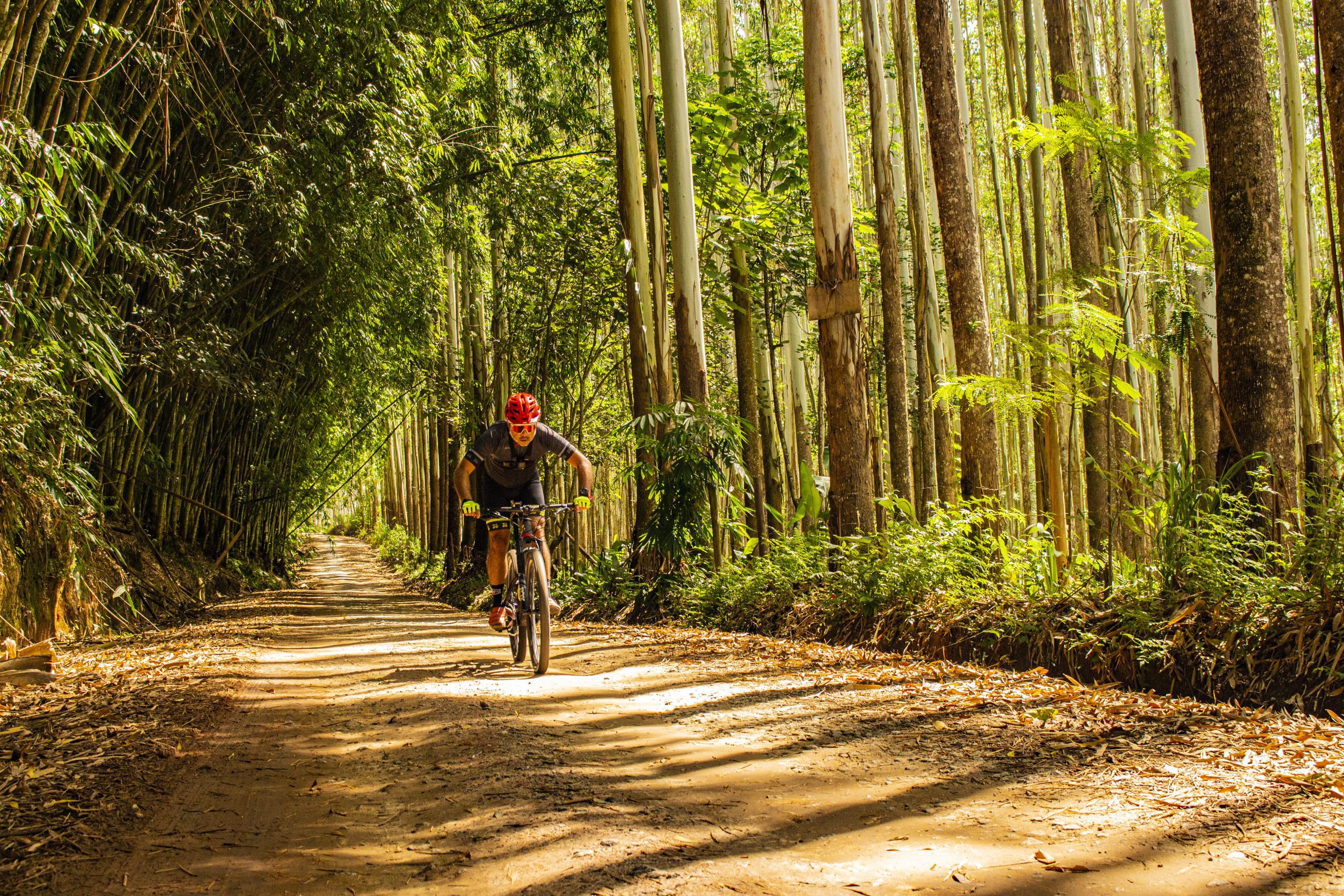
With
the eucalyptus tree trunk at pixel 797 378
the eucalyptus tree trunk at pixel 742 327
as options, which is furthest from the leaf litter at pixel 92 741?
the eucalyptus tree trunk at pixel 797 378

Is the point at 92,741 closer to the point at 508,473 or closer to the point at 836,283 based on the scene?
the point at 508,473

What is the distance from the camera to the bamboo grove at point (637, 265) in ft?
17.0

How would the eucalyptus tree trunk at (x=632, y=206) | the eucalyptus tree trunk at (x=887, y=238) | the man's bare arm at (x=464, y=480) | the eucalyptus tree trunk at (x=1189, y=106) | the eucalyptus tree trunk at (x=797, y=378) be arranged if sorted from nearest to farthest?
the man's bare arm at (x=464, y=480), the eucalyptus tree trunk at (x=1189, y=106), the eucalyptus tree trunk at (x=632, y=206), the eucalyptus tree trunk at (x=887, y=238), the eucalyptus tree trunk at (x=797, y=378)

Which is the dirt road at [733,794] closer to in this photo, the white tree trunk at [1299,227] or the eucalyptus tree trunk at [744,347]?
the white tree trunk at [1299,227]

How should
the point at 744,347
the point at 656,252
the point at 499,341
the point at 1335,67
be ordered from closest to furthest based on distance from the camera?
the point at 1335,67 < the point at 656,252 < the point at 744,347 < the point at 499,341

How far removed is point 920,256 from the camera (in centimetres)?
1169

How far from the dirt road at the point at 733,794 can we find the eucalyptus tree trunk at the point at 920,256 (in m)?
7.62

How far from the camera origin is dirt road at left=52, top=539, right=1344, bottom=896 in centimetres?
225

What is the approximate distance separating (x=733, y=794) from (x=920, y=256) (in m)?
10.0

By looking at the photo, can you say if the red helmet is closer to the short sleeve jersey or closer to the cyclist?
the cyclist

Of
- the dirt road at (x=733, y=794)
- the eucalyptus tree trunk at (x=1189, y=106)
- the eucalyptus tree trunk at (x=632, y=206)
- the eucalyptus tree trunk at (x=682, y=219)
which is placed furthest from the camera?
the eucalyptus tree trunk at (x=632, y=206)

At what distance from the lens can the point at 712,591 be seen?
8.16m

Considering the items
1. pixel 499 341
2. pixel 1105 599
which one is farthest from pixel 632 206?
pixel 1105 599

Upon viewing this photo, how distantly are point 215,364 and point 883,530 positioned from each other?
665 centimetres
